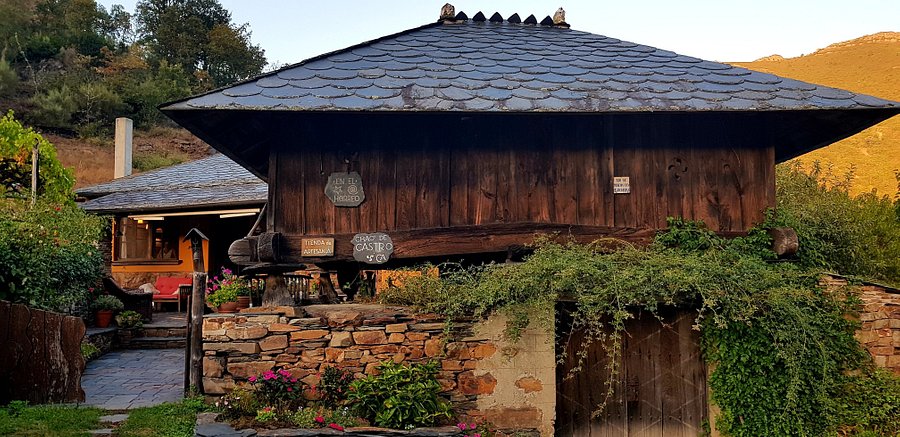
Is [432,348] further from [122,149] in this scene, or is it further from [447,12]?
[122,149]

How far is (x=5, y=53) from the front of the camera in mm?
26859

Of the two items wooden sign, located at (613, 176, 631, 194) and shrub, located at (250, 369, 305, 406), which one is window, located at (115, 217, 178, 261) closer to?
shrub, located at (250, 369, 305, 406)

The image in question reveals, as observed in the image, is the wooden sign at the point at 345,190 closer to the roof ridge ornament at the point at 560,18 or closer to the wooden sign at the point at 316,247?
the wooden sign at the point at 316,247

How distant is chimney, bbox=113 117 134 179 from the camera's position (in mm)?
18344

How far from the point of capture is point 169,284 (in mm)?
15055

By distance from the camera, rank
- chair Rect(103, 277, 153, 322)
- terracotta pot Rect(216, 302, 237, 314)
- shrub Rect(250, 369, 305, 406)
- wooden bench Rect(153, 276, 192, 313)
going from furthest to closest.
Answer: wooden bench Rect(153, 276, 192, 313)
chair Rect(103, 277, 153, 322)
terracotta pot Rect(216, 302, 237, 314)
shrub Rect(250, 369, 305, 406)

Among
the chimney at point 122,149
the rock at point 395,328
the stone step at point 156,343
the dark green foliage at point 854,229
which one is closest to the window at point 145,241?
the chimney at point 122,149

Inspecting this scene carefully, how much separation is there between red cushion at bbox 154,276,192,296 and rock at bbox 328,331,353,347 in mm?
9726

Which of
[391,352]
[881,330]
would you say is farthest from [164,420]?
[881,330]

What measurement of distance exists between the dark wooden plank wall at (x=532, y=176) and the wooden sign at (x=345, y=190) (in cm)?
7

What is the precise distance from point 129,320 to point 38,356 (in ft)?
14.9

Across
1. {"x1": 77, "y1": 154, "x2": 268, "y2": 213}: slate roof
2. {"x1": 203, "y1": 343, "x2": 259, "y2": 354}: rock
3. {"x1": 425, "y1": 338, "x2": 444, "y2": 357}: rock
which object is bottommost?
{"x1": 425, "y1": 338, "x2": 444, "y2": 357}: rock

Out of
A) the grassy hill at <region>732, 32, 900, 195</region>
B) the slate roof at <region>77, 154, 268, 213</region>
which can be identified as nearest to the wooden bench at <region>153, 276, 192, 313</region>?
the slate roof at <region>77, 154, 268, 213</region>

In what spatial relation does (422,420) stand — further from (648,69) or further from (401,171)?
(648,69)
